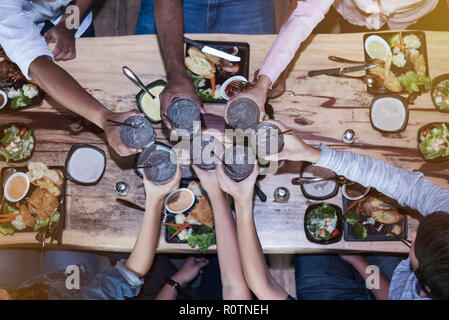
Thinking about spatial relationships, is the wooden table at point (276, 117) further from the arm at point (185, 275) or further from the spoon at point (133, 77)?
the arm at point (185, 275)

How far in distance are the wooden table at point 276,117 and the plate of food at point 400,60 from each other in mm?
61

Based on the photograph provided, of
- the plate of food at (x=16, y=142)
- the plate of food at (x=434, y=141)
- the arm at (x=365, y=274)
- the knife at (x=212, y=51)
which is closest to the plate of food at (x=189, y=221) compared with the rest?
the knife at (x=212, y=51)

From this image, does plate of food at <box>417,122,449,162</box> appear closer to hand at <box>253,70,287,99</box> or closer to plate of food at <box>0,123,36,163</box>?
hand at <box>253,70,287,99</box>

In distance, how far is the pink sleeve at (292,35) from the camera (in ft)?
6.31

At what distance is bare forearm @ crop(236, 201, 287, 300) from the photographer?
1.84 meters

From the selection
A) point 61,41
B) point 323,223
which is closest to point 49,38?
point 61,41

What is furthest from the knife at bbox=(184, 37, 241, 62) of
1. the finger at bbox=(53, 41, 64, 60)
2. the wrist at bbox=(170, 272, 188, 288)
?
the wrist at bbox=(170, 272, 188, 288)

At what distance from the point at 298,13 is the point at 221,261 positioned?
148cm

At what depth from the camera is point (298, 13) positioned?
6.51 feet

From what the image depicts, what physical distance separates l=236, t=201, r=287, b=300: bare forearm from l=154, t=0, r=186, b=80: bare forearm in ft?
2.83

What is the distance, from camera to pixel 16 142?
200 cm

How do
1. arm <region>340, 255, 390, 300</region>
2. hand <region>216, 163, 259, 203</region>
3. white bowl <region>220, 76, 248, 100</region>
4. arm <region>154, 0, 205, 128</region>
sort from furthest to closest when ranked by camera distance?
arm <region>340, 255, 390, 300</region>
white bowl <region>220, 76, 248, 100</region>
arm <region>154, 0, 205, 128</region>
hand <region>216, 163, 259, 203</region>
